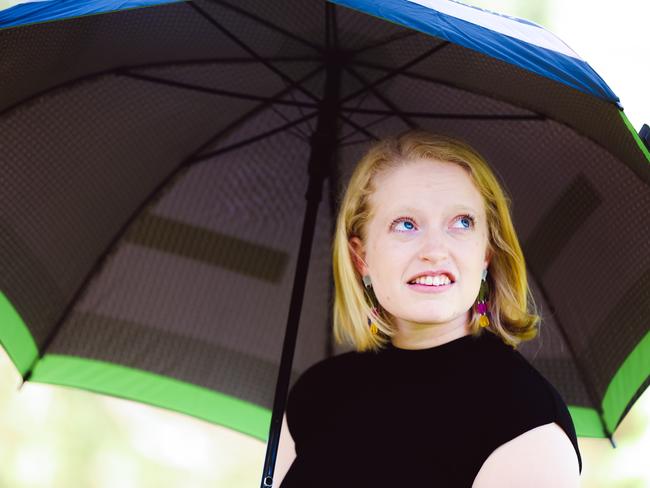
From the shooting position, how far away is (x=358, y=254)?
211 cm

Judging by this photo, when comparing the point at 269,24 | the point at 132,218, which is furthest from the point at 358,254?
the point at 132,218

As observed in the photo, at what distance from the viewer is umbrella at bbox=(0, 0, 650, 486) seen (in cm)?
235

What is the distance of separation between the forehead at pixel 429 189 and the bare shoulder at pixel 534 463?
55cm

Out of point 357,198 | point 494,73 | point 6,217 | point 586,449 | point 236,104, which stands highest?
point 586,449

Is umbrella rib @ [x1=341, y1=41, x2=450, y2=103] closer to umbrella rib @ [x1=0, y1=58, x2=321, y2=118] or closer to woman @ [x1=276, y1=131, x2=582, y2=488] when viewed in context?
Answer: umbrella rib @ [x1=0, y1=58, x2=321, y2=118]

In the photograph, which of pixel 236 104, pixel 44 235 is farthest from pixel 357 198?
pixel 44 235

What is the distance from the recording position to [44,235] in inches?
101

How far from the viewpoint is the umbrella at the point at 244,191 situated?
2354 millimetres

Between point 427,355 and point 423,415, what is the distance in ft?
0.58

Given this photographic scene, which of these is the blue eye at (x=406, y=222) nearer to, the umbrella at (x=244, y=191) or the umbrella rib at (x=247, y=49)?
the umbrella at (x=244, y=191)

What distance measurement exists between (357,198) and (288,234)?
2.52ft

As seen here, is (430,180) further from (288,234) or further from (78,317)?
(78,317)

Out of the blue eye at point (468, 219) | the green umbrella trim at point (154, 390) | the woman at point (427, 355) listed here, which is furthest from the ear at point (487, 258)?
the green umbrella trim at point (154, 390)

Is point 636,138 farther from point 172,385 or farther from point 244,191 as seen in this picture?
point 172,385
